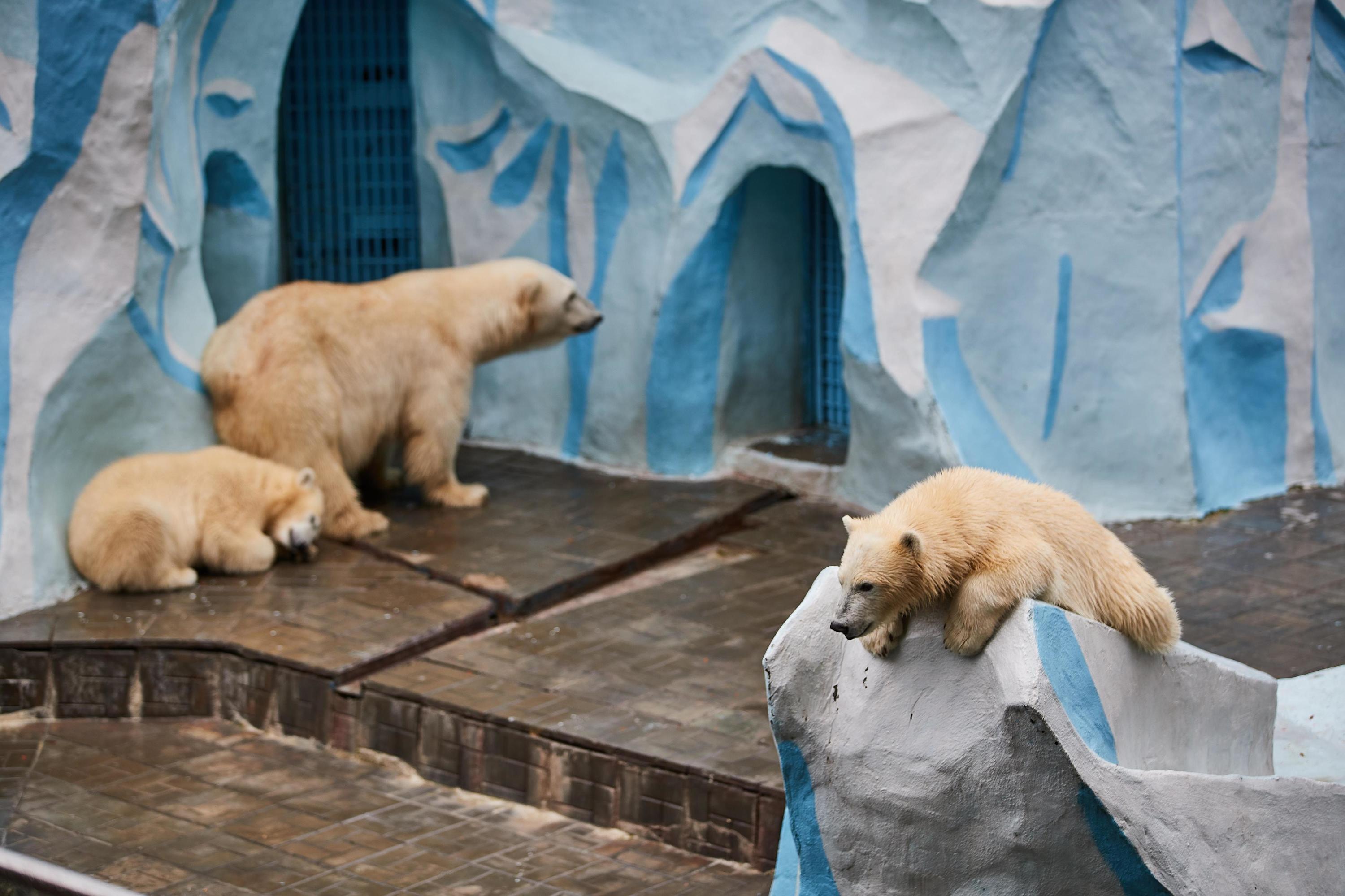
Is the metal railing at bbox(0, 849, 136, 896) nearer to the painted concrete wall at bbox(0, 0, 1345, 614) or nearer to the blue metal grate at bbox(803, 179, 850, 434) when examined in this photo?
the painted concrete wall at bbox(0, 0, 1345, 614)

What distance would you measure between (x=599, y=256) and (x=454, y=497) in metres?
1.80

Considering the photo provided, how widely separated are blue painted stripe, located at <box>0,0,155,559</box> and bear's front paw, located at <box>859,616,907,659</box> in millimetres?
4894

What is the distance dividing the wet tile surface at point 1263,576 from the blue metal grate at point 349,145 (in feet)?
17.4

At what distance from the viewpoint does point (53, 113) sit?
726 cm

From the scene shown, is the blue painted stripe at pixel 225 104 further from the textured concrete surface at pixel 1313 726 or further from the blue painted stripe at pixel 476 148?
the textured concrete surface at pixel 1313 726

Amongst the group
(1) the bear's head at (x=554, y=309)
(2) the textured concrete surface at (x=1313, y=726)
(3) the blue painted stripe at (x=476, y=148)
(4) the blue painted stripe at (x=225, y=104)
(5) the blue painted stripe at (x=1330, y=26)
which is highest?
(5) the blue painted stripe at (x=1330, y=26)

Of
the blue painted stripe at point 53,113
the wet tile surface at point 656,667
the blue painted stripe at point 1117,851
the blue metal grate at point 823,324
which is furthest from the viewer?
the blue metal grate at point 823,324

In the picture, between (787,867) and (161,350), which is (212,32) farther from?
(787,867)

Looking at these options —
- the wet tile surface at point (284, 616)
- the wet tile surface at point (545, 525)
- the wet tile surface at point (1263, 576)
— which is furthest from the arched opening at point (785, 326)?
the wet tile surface at point (284, 616)

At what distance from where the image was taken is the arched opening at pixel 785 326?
935 cm

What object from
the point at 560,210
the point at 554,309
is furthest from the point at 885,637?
the point at 560,210

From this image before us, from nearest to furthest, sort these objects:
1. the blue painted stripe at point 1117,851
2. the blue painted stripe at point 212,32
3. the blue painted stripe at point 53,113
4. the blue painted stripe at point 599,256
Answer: the blue painted stripe at point 1117,851
the blue painted stripe at point 53,113
the blue painted stripe at point 212,32
the blue painted stripe at point 599,256

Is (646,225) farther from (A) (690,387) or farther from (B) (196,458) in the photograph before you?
(B) (196,458)

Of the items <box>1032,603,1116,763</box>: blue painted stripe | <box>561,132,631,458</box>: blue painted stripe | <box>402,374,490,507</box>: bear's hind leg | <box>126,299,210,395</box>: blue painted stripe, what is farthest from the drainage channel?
<box>1032,603,1116,763</box>: blue painted stripe
